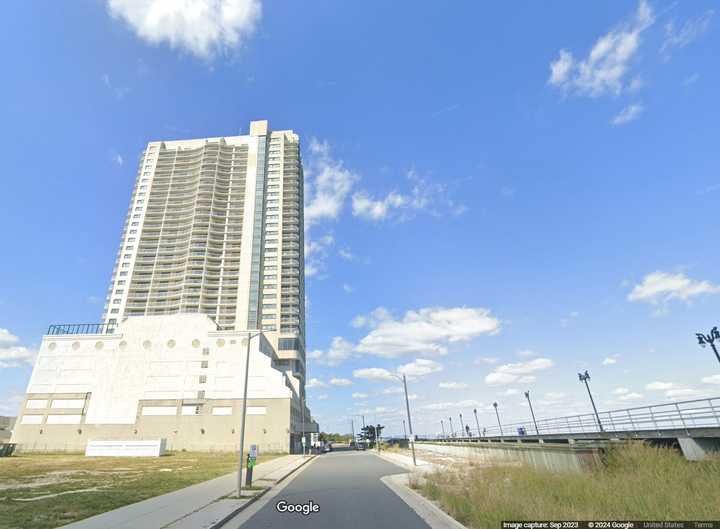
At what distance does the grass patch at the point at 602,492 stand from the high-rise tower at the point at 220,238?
83434 mm

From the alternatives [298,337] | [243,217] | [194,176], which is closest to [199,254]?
[243,217]

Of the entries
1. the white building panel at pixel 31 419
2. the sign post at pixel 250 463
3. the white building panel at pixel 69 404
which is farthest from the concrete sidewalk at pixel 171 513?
the white building panel at pixel 31 419

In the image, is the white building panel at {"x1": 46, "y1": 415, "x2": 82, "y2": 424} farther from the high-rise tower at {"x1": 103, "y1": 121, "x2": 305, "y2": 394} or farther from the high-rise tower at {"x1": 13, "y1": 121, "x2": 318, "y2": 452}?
the high-rise tower at {"x1": 103, "y1": 121, "x2": 305, "y2": 394}

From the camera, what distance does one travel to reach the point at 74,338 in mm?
71688

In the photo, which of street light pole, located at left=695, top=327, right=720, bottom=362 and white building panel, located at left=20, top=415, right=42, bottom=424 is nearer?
street light pole, located at left=695, top=327, right=720, bottom=362

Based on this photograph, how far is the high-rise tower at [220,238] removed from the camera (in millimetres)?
98750

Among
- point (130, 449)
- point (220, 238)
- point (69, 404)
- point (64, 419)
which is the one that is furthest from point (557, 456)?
point (220, 238)

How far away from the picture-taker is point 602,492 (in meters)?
10.8

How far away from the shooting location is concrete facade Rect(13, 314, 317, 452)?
63.6 m

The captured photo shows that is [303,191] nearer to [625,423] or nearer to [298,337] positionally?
[298,337]

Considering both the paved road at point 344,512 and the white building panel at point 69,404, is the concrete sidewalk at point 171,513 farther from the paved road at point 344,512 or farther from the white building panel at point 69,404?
the white building panel at point 69,404

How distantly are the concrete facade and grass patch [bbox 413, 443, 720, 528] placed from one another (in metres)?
56.5

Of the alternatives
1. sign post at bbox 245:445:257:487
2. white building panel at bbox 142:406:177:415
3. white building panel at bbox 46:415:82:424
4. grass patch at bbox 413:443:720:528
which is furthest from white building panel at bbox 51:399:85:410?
grass patch at bbox 413:443:720:528

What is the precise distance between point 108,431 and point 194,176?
7858 centimetres
